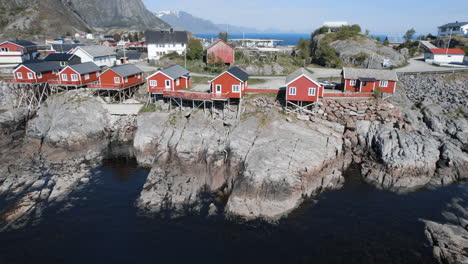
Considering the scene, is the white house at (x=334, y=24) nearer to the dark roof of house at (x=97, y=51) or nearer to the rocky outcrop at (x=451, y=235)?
the dark roof of house at (x=97, y=51)

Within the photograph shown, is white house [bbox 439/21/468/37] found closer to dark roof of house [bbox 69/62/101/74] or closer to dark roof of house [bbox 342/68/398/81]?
dark roof of house [bbox 342/68/398/81]

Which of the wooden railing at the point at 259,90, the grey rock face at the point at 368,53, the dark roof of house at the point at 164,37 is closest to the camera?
the wooden railing at the point at 259,90

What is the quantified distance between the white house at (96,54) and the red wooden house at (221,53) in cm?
2546

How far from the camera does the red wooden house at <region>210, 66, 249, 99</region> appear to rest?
1597 inches

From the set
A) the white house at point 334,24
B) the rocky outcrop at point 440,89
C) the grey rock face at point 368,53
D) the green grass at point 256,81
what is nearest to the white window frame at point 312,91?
the green grass at point 256,81

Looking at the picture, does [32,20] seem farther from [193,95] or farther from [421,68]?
[421,68]

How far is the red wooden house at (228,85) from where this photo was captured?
4056 centimetres

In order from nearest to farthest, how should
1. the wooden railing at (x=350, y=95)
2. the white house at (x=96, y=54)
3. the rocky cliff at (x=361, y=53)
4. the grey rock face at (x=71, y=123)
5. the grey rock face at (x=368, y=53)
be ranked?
1. the grey rock face at (x=71, y=123)
2. the wooden railing at (x=350, y=95)
3. the grey rock face at (x=368, y=53)
4. the rocky cliff at (x=361, y=53)
5. the white house at (x=96, y=54)

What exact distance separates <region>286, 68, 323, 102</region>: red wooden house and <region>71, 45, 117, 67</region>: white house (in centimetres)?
4803

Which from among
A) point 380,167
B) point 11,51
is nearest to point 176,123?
point 380,167

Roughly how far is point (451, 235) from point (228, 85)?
97.9ft

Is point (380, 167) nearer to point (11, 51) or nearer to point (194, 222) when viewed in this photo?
point (194, 222)

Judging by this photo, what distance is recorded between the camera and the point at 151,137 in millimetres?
39344

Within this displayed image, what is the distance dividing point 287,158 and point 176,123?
656 inches
